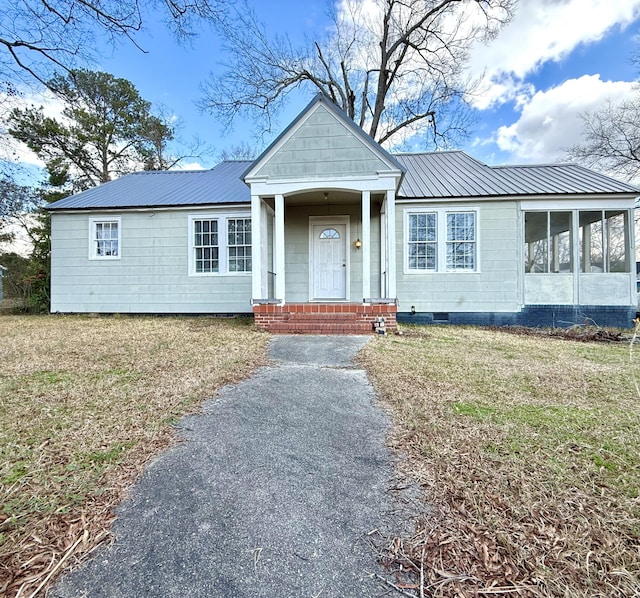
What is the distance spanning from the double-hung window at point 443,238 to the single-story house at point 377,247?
1.2 inches

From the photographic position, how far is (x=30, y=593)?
1.29m

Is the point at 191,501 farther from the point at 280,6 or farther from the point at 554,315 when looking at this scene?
the point at 280,6

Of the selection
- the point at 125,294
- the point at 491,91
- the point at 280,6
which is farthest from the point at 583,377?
the point at 491,91

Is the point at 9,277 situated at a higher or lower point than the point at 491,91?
lower

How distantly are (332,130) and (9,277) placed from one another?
15315 millimetres

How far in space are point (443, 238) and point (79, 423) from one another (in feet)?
30.6

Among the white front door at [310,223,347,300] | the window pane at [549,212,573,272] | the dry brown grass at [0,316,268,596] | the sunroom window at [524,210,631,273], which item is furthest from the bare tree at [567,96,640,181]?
the dry brown grass at [0,316,268,596]

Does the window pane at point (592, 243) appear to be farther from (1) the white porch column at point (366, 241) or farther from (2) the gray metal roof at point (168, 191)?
(2) the gray metal roof at point (168, 191)

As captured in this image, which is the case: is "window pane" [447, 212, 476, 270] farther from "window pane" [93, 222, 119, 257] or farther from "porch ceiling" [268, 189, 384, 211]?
"window pane" [93, 222, 119, 257]

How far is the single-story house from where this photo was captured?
9.34m

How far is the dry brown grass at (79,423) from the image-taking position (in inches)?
61.0

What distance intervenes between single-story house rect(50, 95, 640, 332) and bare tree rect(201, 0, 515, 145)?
26.7 ft

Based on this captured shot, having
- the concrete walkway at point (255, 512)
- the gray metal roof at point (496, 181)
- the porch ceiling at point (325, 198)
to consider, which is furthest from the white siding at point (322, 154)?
the concrete walkway at point (255, 512)

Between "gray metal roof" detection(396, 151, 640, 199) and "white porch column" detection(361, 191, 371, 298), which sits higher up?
"gray metal roof" detection(396, 151, 640, 199)
